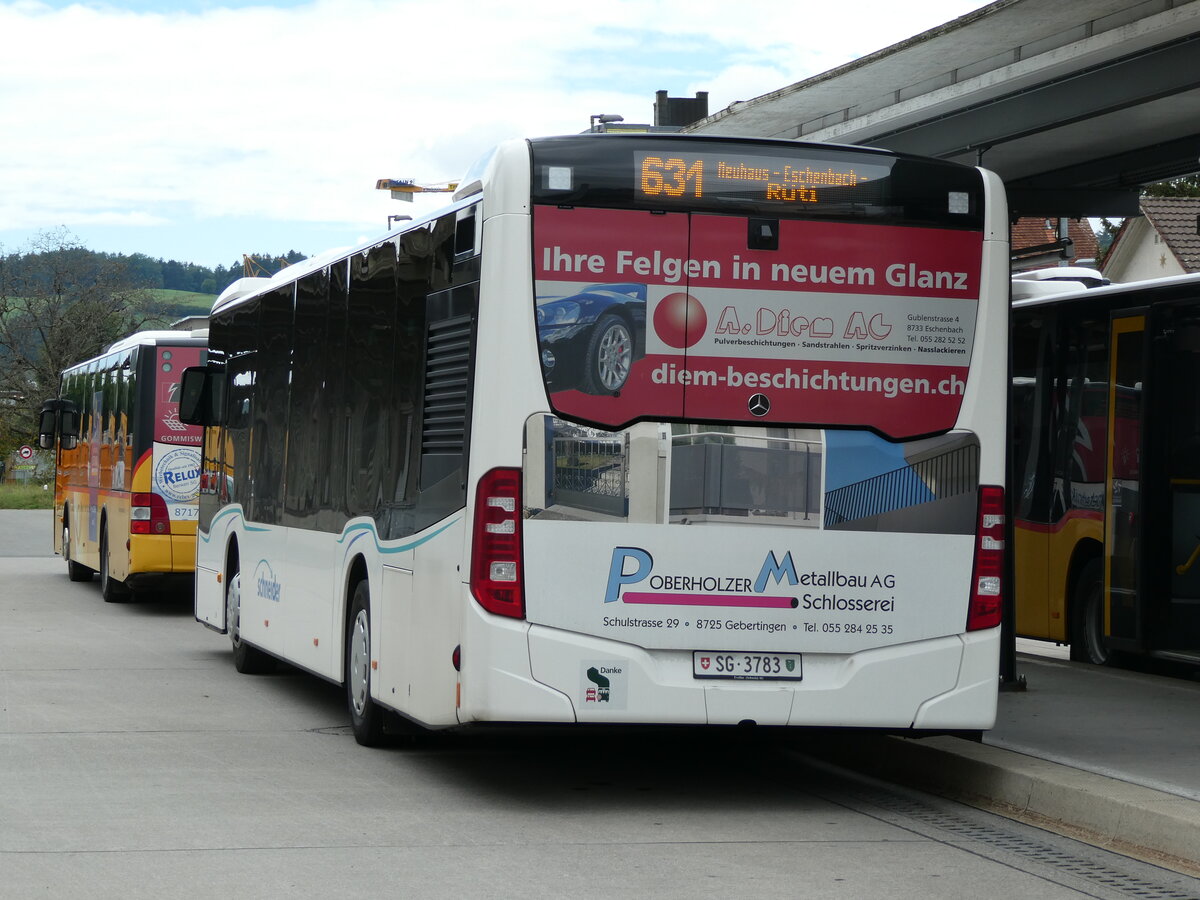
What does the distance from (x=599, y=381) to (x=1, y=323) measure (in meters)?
82.4

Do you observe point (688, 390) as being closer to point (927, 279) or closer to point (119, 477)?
point (927, 279)

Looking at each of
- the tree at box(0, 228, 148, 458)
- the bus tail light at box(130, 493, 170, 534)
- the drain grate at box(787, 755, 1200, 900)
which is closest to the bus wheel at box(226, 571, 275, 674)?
the drain grate at box(787, 755, 1200, 900)

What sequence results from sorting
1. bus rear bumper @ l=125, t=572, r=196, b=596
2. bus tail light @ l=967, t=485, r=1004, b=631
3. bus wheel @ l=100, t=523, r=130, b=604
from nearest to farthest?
bus tail light @ l=967, t=485, r=1004, b=631 < bus rear bumper @ l=125, t=572, r=196, b=596 < bus wheel @ l=100, t=523, r=130, b=604

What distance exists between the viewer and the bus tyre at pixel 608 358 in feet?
28.1

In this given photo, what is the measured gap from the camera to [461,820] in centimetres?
857

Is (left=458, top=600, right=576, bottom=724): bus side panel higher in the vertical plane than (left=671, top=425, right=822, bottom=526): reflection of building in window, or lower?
lower

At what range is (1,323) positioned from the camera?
86.2 metres

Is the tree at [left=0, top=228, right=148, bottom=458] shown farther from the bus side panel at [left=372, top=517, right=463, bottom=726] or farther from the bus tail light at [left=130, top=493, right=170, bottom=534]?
the bus side panel at [left=372, top=517, right=463, bottom=726]

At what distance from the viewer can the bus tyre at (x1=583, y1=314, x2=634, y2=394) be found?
856 centimetres

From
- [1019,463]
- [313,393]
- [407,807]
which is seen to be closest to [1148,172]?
[1019,463]

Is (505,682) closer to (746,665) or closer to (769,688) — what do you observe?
(746,665)

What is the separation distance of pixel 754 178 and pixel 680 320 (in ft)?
2.58

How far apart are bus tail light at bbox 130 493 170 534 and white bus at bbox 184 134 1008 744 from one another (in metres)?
12.5

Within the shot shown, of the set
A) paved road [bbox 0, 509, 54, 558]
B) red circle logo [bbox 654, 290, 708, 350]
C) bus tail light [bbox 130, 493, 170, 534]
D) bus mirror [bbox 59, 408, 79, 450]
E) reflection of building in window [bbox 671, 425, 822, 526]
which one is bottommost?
paved road [bbox 0, 509, 54, 558]
